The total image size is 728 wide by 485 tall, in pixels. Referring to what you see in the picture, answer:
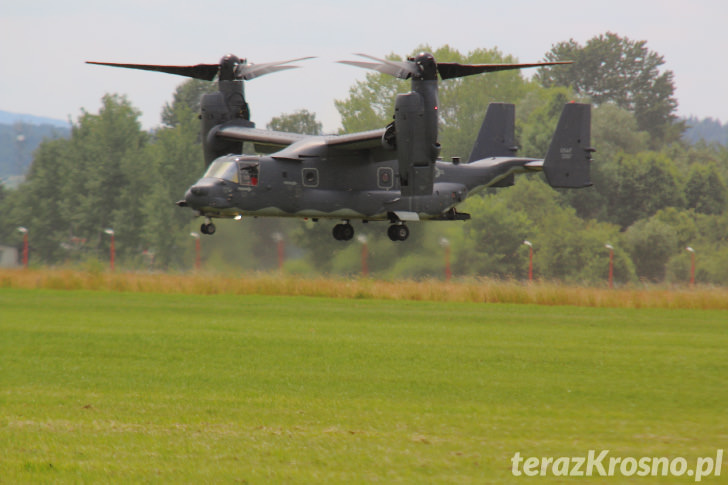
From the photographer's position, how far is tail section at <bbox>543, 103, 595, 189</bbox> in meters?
44.2

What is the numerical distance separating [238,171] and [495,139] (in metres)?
16.2

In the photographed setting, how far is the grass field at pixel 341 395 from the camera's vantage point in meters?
20.2

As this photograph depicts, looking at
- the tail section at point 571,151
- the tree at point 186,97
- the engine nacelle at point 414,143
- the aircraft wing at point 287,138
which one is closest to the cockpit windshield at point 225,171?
the aircraft wing at point 287,138

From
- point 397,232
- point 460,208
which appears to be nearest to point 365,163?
point 397,232

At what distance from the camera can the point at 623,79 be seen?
165500mm

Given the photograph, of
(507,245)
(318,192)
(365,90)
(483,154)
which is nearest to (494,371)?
(318,192)

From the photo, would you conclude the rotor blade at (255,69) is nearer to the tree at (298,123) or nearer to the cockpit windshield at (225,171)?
the cockpit windshield at (225,171)

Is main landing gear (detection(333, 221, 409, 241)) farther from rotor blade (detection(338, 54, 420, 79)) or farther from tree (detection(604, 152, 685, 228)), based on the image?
tree (detection(604, 152, 685, 228))

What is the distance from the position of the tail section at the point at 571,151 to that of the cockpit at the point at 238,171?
13082 mm

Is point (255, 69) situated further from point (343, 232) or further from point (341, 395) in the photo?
point (341, 395)

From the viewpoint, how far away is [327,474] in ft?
62.5

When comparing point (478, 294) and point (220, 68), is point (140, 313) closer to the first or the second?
point (220, 68)

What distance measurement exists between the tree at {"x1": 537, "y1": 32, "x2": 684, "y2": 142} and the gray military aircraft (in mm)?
118983
